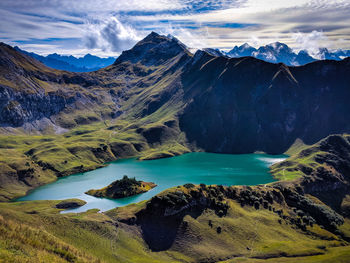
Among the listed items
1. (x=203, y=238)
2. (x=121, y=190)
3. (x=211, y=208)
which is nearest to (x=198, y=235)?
(x=203, y=238)

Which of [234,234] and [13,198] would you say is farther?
[13,198]

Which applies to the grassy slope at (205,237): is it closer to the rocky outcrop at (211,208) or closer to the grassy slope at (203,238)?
the grassy slope at (203,238)

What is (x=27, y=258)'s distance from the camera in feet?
93.9

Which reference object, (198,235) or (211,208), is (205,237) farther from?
(211,208)

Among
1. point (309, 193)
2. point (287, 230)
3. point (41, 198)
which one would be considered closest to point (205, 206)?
point (287, 230)

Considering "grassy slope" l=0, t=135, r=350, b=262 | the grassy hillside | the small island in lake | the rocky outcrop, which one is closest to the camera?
"grassy slope" l=0, t=135, r=350, b=262

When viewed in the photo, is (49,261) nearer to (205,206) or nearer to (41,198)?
(205,206)

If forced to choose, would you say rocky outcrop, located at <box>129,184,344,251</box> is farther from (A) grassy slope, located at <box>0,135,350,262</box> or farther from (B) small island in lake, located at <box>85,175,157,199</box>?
(B) small island in lake, located at <box>85,175,157,199</box>

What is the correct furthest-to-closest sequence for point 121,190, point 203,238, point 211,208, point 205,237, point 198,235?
point 121,190 < point 211,208 < point 205,237 < point 198,235 < point 203,238

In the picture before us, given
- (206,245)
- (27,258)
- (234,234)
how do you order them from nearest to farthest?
(27,258) → (206,245) → (234,234)

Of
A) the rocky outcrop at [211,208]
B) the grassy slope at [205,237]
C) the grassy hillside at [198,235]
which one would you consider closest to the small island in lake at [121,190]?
the grassy hillside at [198,235]

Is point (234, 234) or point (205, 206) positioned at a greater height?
point (205, 206)

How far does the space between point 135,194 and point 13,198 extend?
71.3m

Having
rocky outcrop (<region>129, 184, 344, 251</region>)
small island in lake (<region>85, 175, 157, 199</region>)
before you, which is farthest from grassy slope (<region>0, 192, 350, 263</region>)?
small island in lake (<region>85, 175, 157, 199</region>)
